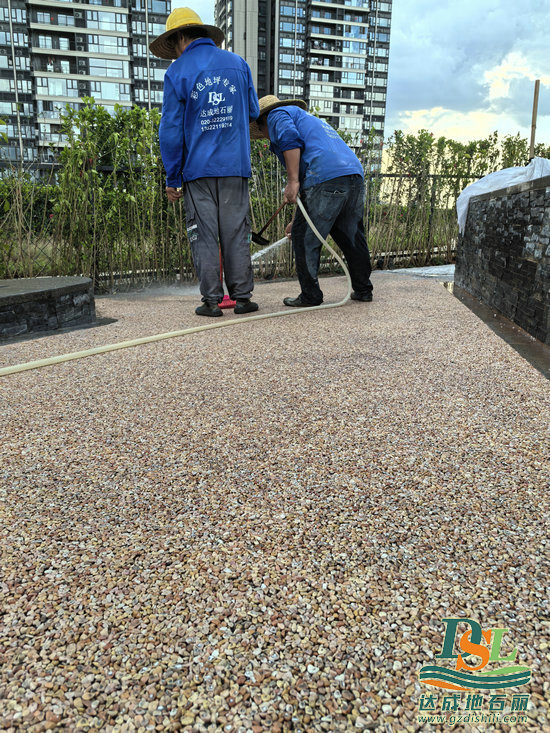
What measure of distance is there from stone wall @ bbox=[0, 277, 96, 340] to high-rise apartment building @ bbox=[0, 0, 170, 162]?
4422 cm

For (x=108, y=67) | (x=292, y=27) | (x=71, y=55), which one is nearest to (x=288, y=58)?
(x=292, y=27)

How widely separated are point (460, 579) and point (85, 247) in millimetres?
4629

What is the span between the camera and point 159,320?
156 inches

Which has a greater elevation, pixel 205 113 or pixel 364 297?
pixel 205 113

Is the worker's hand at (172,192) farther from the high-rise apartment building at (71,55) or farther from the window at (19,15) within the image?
the window at (19,15)

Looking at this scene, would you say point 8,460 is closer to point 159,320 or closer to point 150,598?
point 150,598

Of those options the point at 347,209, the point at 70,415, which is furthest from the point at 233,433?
the point at 347,209

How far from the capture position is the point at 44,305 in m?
3.64

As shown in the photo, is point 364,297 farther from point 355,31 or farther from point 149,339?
point 355,31

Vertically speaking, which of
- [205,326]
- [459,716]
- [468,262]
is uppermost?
[468,262]

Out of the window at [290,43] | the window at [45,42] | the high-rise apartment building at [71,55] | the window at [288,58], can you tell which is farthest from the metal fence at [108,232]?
the window at [290,43]

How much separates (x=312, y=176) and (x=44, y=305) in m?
2.00

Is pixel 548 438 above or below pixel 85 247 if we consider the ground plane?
below

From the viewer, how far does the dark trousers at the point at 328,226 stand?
3975 mm
